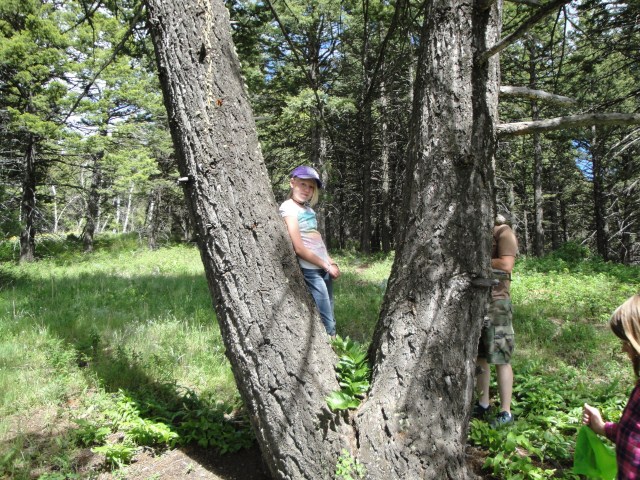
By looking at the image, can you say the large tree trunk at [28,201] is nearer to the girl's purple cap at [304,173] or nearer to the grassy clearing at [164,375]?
the grassy clearing at [164,375]

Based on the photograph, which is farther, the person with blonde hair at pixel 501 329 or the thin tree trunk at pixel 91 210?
the thin tree trunk at pixel 91 210

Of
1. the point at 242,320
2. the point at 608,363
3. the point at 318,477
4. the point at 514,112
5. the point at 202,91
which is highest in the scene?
the point at 514,112

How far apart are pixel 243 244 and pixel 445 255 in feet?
3.62

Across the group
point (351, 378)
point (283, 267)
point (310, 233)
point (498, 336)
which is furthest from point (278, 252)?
point (498, 336)

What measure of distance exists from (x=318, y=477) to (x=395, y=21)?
3052 mm

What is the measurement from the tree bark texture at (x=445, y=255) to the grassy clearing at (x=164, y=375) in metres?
0.94

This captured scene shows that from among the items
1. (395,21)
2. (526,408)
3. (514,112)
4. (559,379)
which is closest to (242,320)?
(395,21)

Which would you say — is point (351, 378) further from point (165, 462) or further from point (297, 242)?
point (165, 462)

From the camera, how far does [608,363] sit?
15.2 ft

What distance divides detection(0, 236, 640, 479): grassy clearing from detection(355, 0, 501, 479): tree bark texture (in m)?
0.94

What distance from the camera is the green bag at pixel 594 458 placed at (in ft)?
6.64

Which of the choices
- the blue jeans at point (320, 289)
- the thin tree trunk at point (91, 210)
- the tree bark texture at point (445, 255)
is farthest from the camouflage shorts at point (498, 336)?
the thin tree trunk at point (91, 210)

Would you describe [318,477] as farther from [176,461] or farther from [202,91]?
[202,91]

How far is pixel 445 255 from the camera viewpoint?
2244 millimetres
